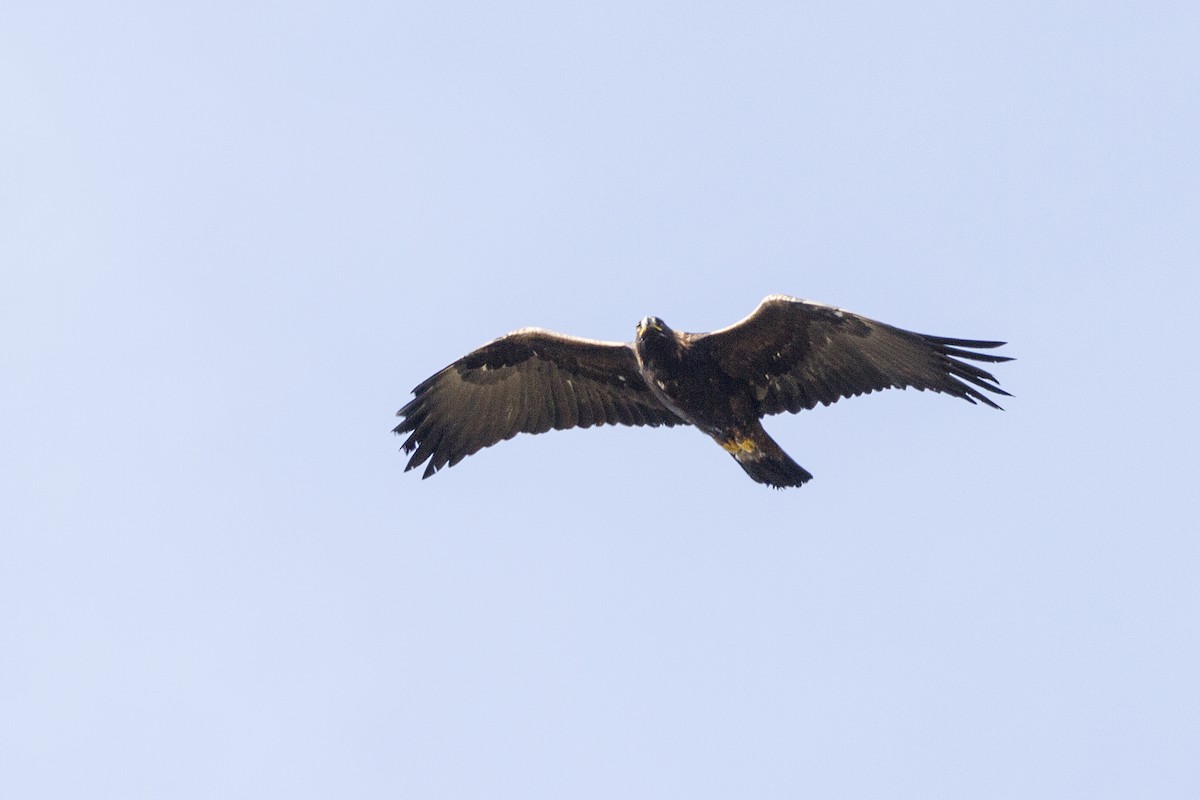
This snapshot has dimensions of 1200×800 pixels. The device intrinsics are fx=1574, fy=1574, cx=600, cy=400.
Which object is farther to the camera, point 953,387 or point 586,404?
point 586,404

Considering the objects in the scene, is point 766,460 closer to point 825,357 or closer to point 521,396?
point 825,357

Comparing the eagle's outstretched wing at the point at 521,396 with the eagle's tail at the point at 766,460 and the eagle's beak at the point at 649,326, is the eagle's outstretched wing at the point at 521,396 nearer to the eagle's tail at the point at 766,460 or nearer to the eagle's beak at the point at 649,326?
the eagle's tail at the point at 766,460

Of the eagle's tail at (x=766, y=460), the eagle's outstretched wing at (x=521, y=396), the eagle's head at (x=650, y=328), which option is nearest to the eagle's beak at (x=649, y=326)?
the eagle's head at (x=650, y=328)

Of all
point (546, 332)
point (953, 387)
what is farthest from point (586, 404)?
point (953, 387)

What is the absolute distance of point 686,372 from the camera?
14906 mm

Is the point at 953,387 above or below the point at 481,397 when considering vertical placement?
below

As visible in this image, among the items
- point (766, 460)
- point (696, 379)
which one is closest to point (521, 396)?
point (696, 379)

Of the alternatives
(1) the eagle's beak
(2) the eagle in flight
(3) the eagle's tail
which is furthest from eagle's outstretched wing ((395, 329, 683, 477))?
(1) the eagle's beak

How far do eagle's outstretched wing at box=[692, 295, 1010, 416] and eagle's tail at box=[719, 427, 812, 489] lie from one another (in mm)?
303

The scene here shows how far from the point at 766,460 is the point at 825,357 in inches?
45.0

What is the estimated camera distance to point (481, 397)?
1644 cm

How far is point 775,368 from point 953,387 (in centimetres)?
173

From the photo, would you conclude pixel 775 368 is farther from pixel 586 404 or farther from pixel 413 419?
pixel 413 419

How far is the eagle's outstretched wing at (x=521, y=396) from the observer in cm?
1594
